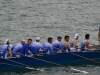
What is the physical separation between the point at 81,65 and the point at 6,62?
5.61 m

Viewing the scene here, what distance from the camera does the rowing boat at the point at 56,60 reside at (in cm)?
3631

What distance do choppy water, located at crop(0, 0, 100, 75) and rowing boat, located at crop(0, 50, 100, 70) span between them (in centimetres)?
850

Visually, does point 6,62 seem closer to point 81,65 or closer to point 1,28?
point 81,65

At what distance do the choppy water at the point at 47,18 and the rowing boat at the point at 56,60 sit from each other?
8502 mm

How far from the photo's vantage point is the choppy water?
163ft

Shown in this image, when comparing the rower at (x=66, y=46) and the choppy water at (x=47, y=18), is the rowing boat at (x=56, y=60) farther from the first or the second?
the choppy water at (x=47, y=18)

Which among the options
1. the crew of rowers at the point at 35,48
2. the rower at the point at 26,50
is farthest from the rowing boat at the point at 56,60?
the rower at the point at 26,50

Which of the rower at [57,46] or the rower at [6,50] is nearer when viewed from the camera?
the rower at [6,50]

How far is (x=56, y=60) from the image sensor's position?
124 ft

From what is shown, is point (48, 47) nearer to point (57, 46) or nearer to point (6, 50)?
point (57, 46)

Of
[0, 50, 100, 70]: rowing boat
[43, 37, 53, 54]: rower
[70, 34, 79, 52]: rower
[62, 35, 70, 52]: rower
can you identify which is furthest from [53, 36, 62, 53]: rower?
[70, 34, 79, 52]: rower

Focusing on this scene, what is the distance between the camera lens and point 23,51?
37.1 metres

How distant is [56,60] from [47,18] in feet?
62.0

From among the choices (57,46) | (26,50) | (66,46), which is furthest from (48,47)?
(26,50)
